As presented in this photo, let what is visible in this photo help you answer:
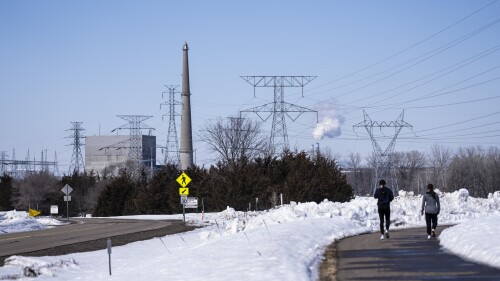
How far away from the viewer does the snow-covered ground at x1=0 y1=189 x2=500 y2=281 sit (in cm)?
1380

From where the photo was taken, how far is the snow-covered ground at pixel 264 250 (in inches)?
543

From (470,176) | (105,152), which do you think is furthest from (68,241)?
(105,152)

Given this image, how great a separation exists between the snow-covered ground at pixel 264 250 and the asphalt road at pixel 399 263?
1.48ft

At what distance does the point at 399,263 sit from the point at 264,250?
2.88 m

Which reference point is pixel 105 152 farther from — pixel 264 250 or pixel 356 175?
pixel 264 250

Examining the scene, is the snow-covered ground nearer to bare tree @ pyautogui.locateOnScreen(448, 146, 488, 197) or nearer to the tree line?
the tree line

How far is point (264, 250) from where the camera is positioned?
15703 mm

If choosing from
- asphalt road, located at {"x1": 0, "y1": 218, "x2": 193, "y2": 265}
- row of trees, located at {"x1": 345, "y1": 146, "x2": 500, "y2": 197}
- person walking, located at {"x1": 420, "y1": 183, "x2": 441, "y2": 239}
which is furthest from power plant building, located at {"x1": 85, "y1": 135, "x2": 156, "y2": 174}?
person walking, located at {"x1": 420, "y1": 183, "x2": 441, "y2": 239}

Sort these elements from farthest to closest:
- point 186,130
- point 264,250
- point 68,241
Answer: point 186,130 < point 68,241 < point 264,250

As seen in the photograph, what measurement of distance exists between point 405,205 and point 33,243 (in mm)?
17498

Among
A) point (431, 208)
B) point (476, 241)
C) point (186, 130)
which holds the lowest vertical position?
point (476, 241)

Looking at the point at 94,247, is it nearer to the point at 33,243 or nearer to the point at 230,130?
the point at 33,243

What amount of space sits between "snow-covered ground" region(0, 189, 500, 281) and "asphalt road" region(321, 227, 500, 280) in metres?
0.45

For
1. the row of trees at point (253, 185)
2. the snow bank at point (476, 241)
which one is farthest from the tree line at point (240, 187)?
the snow bank at point (476, 241)
